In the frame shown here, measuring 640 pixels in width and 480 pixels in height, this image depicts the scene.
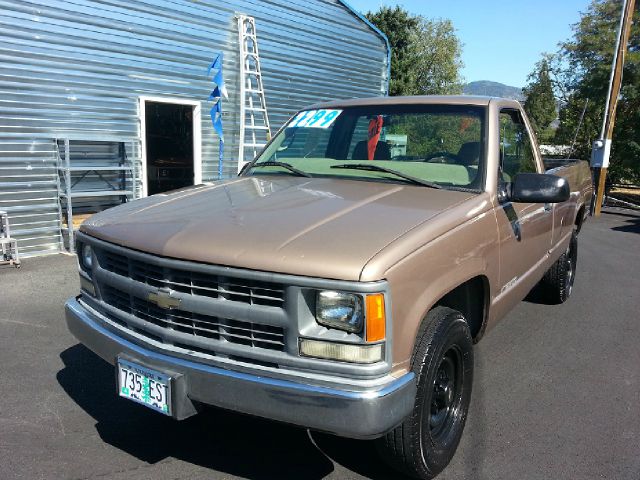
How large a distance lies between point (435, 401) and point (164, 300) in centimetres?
140

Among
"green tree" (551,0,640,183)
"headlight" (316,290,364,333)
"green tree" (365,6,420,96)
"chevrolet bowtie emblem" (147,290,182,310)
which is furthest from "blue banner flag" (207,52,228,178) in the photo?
"green tree" (365,6,420,96)

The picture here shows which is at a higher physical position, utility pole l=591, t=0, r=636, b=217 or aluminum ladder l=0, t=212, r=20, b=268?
utility pole l=591, t=0, r=636, b=217

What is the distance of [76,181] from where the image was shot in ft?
26.5

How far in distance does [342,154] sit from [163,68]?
5.82 m

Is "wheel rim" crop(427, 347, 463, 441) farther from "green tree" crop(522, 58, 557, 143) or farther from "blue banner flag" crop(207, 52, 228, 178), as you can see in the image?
"green tree" crop(522, 58, 557, 143)

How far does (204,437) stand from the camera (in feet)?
10.3

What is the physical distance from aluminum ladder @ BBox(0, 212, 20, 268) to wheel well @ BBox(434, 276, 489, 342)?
19.5 feet

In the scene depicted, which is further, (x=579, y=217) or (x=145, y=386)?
(x=579, y=217)

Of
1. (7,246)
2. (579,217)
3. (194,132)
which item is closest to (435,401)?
(579,217)

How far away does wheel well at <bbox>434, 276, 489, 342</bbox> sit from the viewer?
3007 millimetres

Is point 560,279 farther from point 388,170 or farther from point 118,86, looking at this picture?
point 118,86

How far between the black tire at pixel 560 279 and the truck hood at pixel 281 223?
2.75 m

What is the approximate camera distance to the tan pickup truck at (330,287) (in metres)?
2.16

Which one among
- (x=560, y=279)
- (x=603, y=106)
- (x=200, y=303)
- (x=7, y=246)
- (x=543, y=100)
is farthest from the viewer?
(x=543, y=100)
